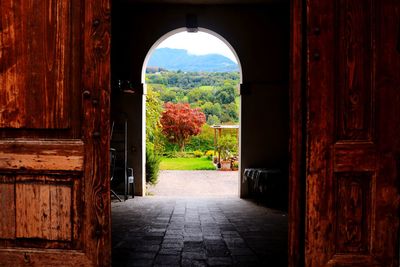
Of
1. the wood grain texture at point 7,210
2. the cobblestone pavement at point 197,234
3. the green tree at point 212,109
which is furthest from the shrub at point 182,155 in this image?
the wood grain texture at point 7,210

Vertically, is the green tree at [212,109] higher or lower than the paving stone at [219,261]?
higher

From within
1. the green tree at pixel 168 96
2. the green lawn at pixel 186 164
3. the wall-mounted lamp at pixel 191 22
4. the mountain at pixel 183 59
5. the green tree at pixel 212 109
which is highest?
the mountain at pixel 183 59

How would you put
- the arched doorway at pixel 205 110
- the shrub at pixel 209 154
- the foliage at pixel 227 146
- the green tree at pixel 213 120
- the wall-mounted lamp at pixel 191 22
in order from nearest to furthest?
the wall-mounted lamp at pixel 191 22, the arched doorway at pixel 205 110, the foliage at pixel 227 146, the shrub at pixel 209 154, the green tree at pixel 213 120

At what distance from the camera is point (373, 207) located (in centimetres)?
240

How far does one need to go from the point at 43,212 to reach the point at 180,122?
12.5 m

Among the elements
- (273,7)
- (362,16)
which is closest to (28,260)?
(362,16)

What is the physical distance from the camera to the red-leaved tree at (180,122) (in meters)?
14.5

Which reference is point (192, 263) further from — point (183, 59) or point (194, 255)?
point (183, 59)

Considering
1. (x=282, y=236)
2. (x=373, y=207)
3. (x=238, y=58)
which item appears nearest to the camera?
(x=373, y=207)

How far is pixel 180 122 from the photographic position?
1489 cm

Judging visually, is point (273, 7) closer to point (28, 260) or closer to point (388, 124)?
point (388, 124)

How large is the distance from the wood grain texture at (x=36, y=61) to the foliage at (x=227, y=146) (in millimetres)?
11145

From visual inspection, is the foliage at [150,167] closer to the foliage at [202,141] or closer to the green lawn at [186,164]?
the green lawn at [186,164]

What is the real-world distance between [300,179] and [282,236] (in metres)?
1.80
